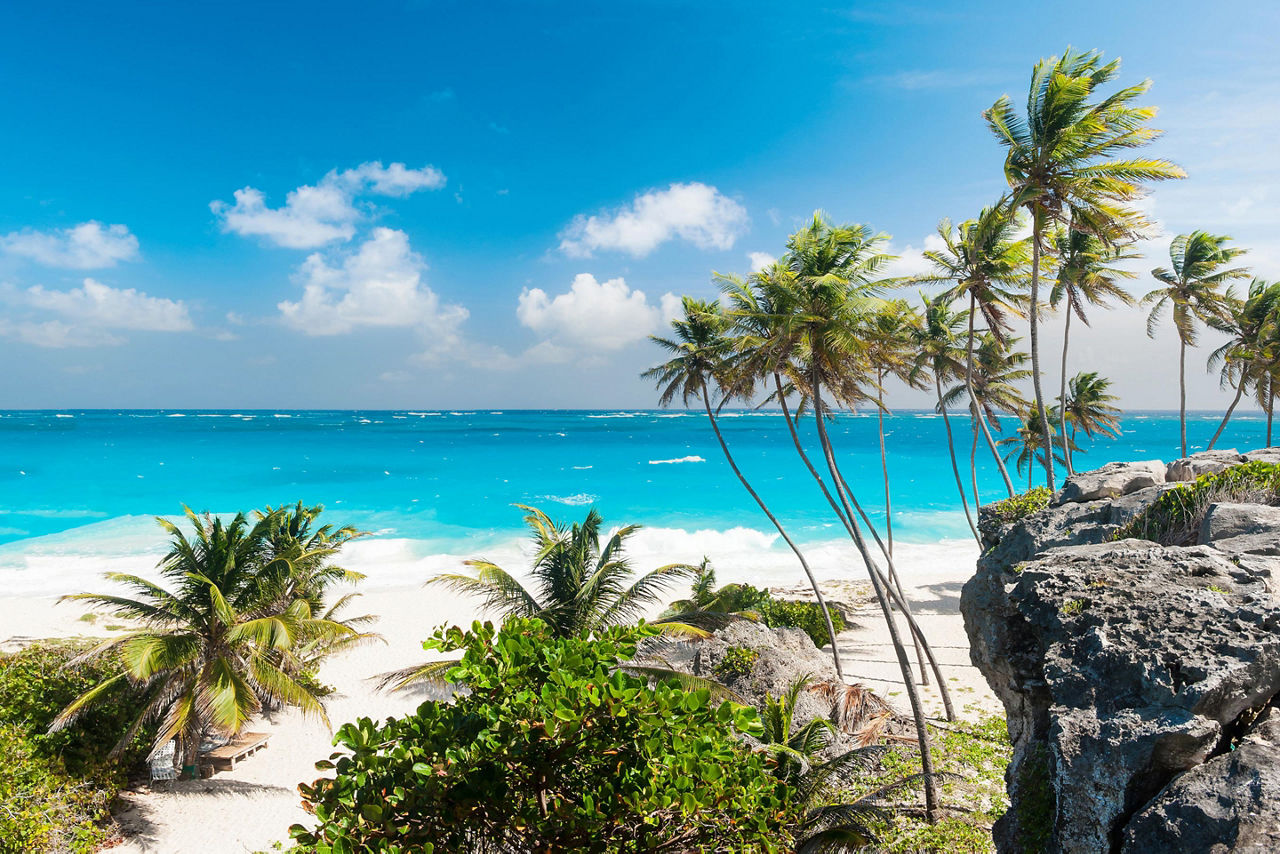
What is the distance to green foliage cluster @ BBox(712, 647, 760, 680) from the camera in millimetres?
14039

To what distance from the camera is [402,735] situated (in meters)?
4.73

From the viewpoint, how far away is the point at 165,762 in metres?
11.3

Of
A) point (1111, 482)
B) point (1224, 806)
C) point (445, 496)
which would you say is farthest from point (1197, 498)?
point (445, 496)

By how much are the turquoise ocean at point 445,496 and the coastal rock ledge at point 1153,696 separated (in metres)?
24.0

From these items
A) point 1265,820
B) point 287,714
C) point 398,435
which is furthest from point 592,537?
point 398,435

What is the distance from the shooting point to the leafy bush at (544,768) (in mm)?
4258

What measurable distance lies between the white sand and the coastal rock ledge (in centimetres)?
1113

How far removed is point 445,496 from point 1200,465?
46.2 meters

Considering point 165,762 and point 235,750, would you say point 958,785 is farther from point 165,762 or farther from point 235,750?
point 165,762

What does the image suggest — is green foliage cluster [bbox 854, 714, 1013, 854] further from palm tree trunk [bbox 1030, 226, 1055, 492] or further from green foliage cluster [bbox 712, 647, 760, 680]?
palm tree trunk [bbox 1030, 226, 1055, 492]

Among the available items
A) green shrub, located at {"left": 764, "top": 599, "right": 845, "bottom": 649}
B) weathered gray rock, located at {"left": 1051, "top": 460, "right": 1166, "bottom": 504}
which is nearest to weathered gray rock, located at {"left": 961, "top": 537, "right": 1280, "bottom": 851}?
weathered gray rock, located at {"left": 1051, "top": 460, "right": 1166, "bottom": 504}

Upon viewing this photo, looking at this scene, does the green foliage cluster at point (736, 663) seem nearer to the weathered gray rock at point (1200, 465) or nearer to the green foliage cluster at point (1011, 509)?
the green foliage cluster at point (1011, 509)

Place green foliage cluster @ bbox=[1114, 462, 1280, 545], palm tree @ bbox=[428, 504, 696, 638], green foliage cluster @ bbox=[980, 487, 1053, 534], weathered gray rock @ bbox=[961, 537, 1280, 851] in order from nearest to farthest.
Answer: weathered gray rock @ bbox=[961, 537, 1280, 851] → green foliage cluster @ bbox=[1114, 462, 1280, 545] → green foliage cluster @ bbox=[980, 487, 1053, 534] → palm tree @ bbox=[428, 504, 696, 638]

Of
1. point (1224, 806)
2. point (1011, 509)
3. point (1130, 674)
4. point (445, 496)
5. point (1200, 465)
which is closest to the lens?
point (1224, 806)
